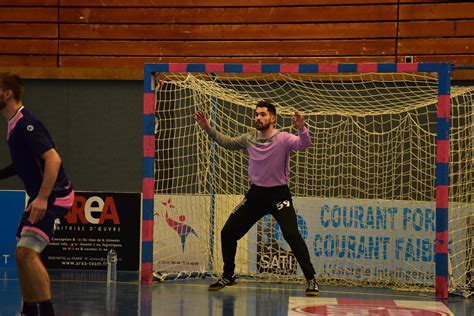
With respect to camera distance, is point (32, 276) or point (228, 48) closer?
point (32, 276)

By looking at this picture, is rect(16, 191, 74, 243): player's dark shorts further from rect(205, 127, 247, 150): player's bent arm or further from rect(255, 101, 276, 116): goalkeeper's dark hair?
rect(205, 127, 247, 150): player's bent arm

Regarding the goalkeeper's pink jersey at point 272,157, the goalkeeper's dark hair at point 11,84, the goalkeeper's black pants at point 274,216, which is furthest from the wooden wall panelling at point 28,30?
the goalkeeper's dark hair at point 11,84

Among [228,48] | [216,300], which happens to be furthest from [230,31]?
[216,300]

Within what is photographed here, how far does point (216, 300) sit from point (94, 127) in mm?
5620

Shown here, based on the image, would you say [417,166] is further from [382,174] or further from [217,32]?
[217,32]

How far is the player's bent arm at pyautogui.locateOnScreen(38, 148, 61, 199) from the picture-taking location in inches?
252

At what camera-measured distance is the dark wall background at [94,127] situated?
46.3ft

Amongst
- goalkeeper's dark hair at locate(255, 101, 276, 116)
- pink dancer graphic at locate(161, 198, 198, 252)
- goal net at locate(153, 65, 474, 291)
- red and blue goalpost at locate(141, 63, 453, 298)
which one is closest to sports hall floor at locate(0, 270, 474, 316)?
red and blue goalpost at locate(141, 63, 453, 298)

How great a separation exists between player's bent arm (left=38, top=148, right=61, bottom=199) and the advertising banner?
5907mm

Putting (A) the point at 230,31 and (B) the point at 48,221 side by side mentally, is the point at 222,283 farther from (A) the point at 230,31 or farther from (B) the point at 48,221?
(A) the point at 230,31

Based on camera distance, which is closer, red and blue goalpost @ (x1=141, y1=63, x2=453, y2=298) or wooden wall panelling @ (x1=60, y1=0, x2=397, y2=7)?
red and blue goalpost @ (x1=141, y1=63, x2=453, y2=298)

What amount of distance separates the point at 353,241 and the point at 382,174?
1116 mm

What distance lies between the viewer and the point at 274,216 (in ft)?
32.3

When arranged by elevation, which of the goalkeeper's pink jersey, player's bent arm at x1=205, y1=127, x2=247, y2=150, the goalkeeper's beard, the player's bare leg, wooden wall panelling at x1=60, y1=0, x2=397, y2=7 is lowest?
the player's bare leg
